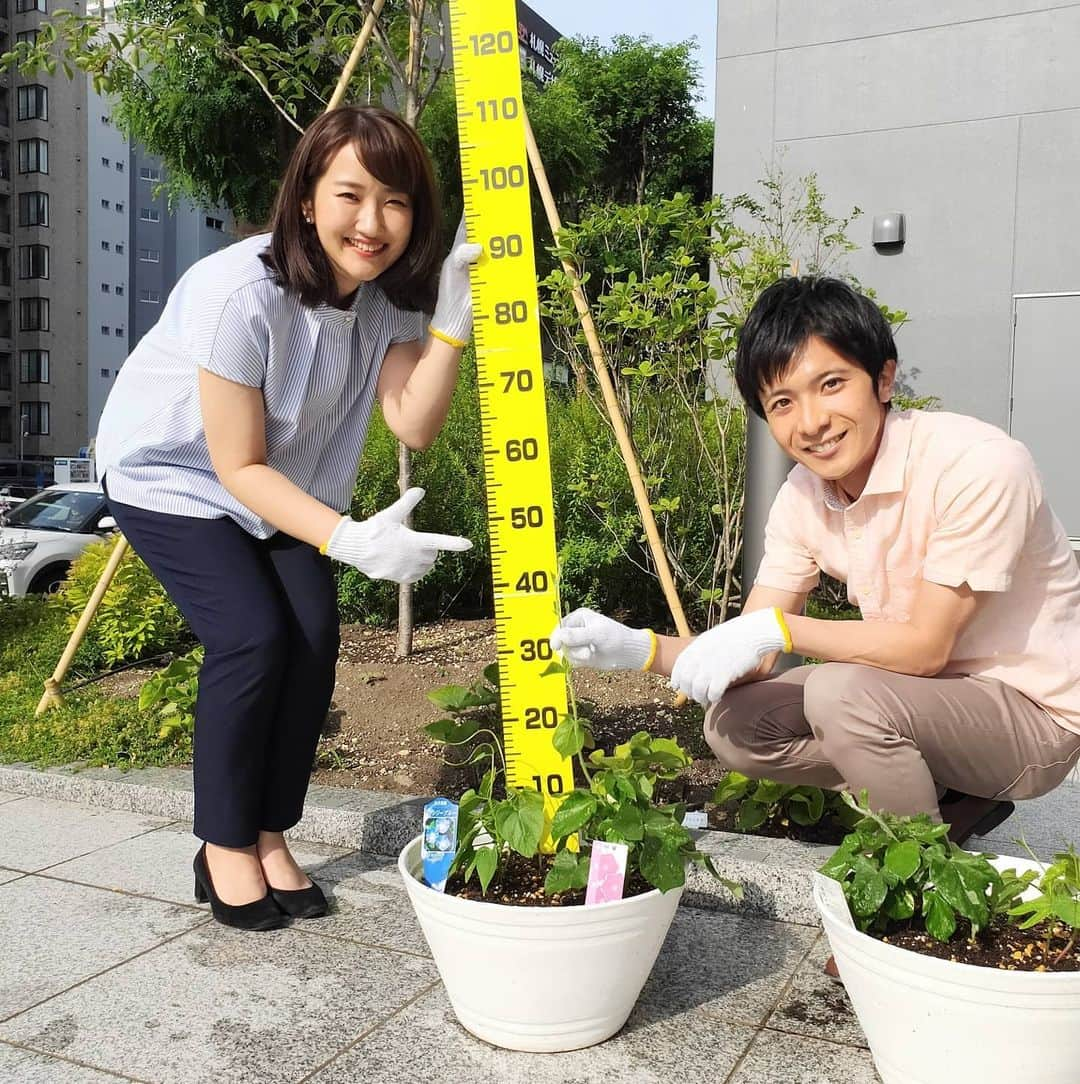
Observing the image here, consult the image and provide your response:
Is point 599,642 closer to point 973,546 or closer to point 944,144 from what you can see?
point 973,546

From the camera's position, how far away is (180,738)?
11.3 feet

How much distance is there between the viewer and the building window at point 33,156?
4116 cm

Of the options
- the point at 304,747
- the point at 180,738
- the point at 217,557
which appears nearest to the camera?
the point at 217,557

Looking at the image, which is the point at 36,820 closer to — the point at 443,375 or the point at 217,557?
the point at 217,557

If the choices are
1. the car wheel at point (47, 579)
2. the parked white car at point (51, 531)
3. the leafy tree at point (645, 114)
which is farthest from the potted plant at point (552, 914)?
the leafy tree at point (645, 114)

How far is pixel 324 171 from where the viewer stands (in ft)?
6.95

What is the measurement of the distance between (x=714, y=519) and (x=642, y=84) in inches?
807

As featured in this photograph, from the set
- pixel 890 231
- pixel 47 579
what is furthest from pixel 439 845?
pixel 47 579

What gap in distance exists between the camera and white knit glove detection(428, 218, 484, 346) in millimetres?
2109

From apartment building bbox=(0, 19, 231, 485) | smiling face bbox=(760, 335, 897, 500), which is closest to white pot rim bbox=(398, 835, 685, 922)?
smiling face bbox=(760, 335, 897, 500)

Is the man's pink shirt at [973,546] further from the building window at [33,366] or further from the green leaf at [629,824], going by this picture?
the building window at [33,366]

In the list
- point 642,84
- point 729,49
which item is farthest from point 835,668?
point 642,84

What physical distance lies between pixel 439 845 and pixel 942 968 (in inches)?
31.7

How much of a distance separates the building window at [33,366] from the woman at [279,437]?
43.8 meters
